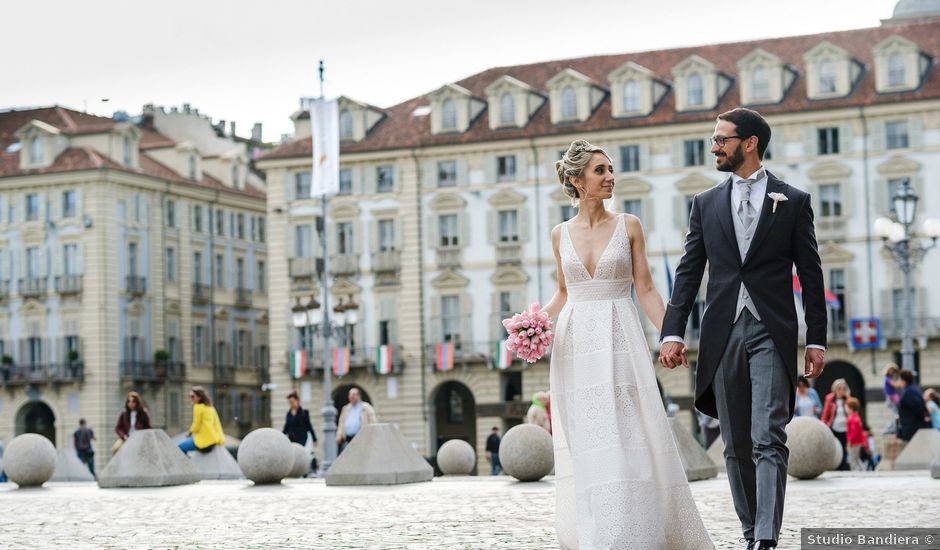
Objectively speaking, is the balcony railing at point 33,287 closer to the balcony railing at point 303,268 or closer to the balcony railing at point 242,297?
the balcony railing at point 242,297

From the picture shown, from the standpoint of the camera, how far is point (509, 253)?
70500mm

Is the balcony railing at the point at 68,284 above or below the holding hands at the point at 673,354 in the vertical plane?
above

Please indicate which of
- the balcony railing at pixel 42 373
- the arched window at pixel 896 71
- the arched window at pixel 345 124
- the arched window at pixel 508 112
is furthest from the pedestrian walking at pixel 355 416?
the balcony railing at pixel 42 373

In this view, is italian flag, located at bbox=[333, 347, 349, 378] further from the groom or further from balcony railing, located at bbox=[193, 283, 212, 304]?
the groom

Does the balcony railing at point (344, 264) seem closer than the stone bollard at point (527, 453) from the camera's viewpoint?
No

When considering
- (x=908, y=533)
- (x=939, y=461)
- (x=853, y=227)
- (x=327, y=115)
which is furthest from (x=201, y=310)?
(x=908, y=533)

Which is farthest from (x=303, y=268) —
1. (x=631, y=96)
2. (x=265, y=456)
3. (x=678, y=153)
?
(x=265, y=456)

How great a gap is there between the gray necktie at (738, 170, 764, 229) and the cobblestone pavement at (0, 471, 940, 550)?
2536 mm

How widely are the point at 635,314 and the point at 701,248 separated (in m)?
0.65

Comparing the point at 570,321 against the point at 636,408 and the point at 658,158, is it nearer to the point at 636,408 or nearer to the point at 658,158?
the point at 636,408

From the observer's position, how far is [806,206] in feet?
31.2

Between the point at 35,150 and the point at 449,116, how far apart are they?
18.3m

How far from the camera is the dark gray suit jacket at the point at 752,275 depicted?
9.27 meters

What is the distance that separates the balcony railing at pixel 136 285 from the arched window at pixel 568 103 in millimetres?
19798
